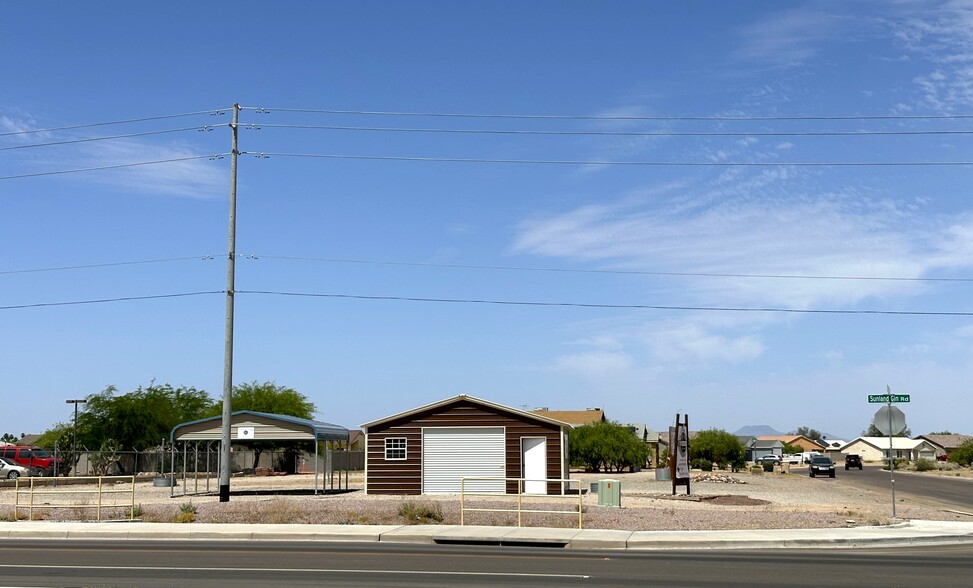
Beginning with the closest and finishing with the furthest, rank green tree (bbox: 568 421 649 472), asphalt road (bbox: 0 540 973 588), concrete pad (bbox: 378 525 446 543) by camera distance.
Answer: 1. asphalt road (bbox: 0 540 973 588)
2. concrete pad (bbox: 378 525 446 543)
3. green tree (bbox: 568 421 649 472)

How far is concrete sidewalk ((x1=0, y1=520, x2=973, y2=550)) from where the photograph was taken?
76.8 ft

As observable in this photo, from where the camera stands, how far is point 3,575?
1698 cm

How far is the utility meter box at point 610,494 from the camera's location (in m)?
33.2

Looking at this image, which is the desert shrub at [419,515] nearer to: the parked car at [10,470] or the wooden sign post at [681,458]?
the wooden sign post at [681,458]

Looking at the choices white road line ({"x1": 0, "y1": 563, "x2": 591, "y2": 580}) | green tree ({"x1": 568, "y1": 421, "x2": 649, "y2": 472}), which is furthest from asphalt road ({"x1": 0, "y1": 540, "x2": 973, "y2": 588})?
green tree ({"x1": 568, "y1": 421, "x2": 649, "y2": 472})

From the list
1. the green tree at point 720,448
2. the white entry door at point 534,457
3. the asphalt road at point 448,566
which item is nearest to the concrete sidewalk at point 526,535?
the asphalt road at point 448,566

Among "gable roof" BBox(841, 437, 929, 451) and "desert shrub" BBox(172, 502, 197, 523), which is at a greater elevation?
"gable roof" BBox(841, 437, 929, 451)

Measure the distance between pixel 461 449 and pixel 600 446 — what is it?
35433 mm

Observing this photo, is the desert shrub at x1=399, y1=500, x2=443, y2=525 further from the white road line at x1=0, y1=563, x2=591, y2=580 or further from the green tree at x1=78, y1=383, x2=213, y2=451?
the green tree at x1=78, y1=383, x2=213, y2=451

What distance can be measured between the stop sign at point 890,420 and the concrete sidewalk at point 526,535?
296 cm

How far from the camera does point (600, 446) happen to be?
76938 mm

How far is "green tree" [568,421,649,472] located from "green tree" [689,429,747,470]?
1407 cm

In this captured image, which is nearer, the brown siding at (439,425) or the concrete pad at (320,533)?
the concrete pad at (320,533)

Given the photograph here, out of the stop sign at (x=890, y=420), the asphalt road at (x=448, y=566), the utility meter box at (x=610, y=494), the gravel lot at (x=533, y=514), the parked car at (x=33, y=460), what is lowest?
the asphalt road at (x=448, y=566)
